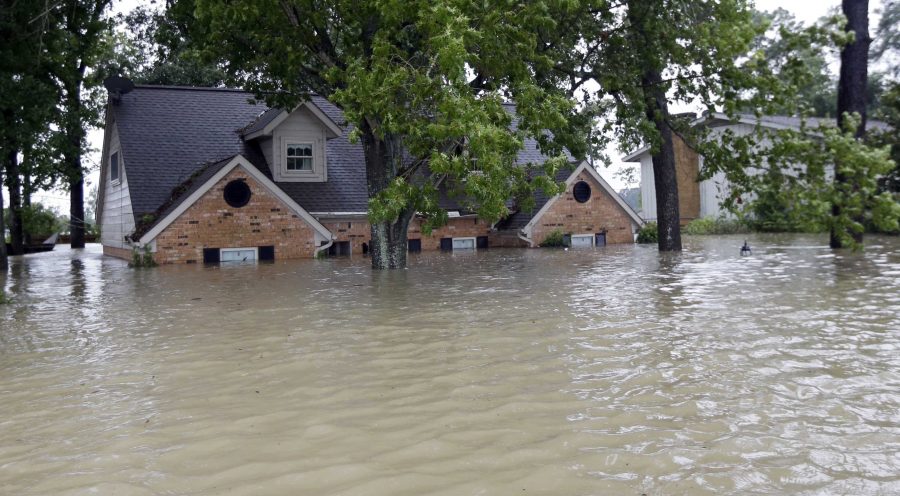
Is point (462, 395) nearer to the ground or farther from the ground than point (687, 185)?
nearer to the ground

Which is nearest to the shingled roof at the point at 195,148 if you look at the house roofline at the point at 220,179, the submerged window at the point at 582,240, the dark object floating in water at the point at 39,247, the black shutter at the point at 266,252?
the house roofline at the point at 220,179

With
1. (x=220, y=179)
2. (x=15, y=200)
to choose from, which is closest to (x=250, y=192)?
(x=220, y=179)

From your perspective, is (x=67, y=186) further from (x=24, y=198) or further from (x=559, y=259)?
(x=559, y=259)

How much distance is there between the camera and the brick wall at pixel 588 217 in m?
29.5

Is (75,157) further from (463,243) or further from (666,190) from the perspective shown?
(666,190)

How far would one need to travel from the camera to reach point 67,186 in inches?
1598

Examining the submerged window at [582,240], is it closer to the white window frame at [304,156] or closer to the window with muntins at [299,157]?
the white window frame at [304,156]

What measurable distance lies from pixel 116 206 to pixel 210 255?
20.4 ft

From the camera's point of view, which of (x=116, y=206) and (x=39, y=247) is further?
(x=39, y=247)

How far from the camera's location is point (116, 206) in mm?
27125

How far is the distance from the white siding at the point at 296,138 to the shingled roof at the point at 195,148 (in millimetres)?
282

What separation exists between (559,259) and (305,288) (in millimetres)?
9377

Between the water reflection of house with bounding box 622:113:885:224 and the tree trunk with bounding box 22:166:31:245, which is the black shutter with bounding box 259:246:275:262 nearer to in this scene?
the tree trunk with bounding box 22:166:31:245

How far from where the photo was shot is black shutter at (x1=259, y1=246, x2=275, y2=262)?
24203mm
